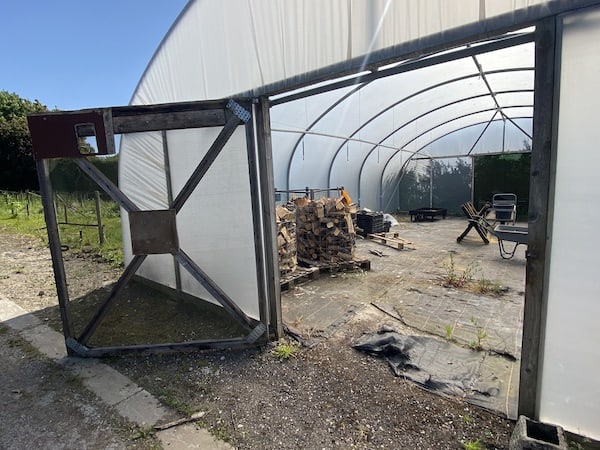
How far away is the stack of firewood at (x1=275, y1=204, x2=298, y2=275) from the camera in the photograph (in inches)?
205

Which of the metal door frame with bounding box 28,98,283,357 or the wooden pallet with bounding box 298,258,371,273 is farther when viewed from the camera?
the wooden pallet with bounding box 298,258,371,273

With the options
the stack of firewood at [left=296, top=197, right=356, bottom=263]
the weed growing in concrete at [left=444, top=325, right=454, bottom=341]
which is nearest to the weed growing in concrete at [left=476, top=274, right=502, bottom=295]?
the weed growing in concrete at [left=444, top=325, right=454, bottom=341]

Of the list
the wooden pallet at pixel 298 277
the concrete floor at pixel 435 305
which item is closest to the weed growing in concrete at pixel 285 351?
the concrete floor at pixel 435 305

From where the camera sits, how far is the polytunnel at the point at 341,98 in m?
1.79

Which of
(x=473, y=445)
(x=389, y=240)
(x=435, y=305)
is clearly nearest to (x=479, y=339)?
(x=435, y=305)

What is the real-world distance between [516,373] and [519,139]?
1192 cm

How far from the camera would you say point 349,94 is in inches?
267

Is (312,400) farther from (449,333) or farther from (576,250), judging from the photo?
(576,250)

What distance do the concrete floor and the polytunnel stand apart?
0.71m

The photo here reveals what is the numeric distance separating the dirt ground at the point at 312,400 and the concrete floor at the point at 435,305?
13.3 inches

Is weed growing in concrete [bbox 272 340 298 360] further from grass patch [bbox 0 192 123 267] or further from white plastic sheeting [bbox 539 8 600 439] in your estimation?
grass patch [bbox 0 192 123 267]

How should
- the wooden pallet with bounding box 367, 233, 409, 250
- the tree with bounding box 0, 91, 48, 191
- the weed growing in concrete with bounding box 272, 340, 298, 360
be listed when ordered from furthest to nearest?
the tree with bounding box 0, 91, 48, 191
the wooden pallet with bounding box 367, 233, 409, 250
the weed growing in concrete with bounding box 272, 340, 298, 360

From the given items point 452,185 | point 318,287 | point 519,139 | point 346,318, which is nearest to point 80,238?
point 318,287

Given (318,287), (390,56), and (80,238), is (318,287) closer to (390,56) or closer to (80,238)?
(390,56)
